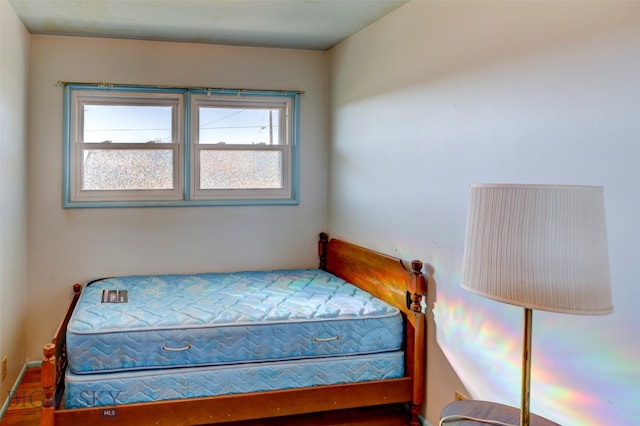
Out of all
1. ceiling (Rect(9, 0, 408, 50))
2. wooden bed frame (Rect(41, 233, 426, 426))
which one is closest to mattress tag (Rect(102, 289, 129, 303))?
wooden bed frame (Rect(41, 233, 426, 426))

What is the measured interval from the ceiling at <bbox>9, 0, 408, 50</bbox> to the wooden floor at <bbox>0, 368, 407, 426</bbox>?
2.43 m

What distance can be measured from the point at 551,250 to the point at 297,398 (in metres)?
1.69

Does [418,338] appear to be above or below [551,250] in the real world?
below

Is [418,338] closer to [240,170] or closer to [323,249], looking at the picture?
[323,249]

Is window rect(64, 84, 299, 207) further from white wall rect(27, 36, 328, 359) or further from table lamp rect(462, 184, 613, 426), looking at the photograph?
table lamp rect(462, 184, 613, 426)

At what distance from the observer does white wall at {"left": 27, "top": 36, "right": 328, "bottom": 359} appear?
331cm

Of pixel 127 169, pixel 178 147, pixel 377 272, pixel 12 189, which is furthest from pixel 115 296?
pixel 377 272

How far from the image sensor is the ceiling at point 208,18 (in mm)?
2729

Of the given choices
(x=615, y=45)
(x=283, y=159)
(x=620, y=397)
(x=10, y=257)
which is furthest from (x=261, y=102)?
(x=620, y=397)

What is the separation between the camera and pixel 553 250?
1.07 metres

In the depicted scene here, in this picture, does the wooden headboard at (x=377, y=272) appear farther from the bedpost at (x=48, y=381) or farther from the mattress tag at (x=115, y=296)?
the bedpost at (x=48, y=381)

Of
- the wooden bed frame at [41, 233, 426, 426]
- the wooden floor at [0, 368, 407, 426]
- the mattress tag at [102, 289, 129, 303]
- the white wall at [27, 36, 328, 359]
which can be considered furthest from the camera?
the white wall at [27, 36, 328, 359]

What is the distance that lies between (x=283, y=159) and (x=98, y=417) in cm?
235

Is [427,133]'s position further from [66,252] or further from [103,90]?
[66,252]
